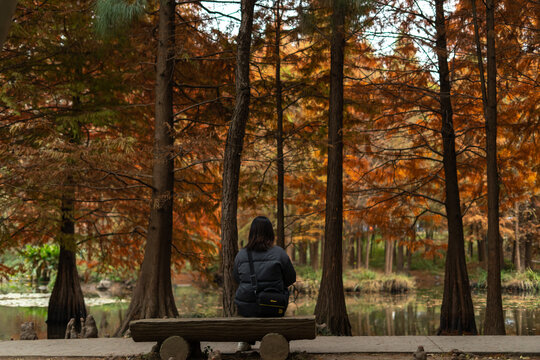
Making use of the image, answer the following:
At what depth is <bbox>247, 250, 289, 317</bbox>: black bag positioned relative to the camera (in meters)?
5.62

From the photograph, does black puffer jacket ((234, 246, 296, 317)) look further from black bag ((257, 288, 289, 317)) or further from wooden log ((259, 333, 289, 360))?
wooden log ((259, 333, 289, 360))

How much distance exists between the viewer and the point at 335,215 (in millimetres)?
10211

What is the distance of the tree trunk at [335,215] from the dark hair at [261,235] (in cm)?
459

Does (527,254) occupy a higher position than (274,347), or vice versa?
(527,254)

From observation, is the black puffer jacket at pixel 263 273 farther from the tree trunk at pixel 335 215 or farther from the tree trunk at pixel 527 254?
the tree trunk at pixel 527 254

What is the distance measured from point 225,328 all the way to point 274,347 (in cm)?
53

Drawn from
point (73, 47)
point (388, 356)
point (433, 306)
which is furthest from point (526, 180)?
point (73, 47)

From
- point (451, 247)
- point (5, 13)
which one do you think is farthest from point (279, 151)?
point (5, 13)

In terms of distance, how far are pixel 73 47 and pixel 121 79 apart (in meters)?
1.35

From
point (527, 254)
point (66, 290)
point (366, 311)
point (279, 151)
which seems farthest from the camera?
point (527, 254)

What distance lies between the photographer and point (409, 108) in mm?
12359

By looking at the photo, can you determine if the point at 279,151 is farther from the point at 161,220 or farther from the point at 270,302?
the point at 270,302

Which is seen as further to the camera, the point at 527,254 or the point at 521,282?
the point at 527,254

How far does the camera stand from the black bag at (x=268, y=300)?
18.4ft
